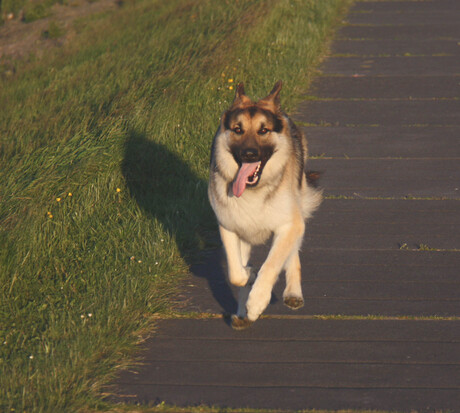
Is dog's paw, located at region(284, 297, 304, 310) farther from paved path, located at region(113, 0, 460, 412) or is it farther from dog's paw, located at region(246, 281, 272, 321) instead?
dog's paw, located at region(246, 281, 272, 321)

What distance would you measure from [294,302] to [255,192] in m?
0.78

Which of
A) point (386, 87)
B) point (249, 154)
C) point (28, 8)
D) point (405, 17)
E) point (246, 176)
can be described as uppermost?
point (249, 154)

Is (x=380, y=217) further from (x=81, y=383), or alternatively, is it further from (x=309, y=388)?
(x=81, y=383)

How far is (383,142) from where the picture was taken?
9242mm

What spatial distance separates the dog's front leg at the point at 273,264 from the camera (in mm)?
5137

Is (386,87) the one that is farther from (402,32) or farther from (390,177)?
(390,177)

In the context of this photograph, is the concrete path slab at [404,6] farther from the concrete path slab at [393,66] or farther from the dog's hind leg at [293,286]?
the dog's hind leg at [293,286]

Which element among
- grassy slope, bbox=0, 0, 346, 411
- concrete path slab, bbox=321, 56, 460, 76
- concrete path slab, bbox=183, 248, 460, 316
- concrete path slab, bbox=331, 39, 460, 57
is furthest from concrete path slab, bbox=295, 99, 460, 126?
concrete path slab, bbox=183, 248, 460, 316

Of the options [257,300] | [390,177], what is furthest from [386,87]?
[257,300]

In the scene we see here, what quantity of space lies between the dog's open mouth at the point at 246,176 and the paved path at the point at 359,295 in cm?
84

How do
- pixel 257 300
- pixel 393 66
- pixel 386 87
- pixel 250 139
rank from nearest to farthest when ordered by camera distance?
pixel 257 300 < pixel 250 139 < pixel 386 87 < pixel 393 66

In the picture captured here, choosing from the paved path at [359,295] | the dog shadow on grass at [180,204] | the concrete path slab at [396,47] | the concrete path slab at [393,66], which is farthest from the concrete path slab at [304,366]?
the concrete path slab at [396,47]

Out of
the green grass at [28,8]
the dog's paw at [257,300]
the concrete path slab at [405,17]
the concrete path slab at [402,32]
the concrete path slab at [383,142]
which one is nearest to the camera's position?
the dog's paw at [257,300]

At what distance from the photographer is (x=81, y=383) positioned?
4.50m
